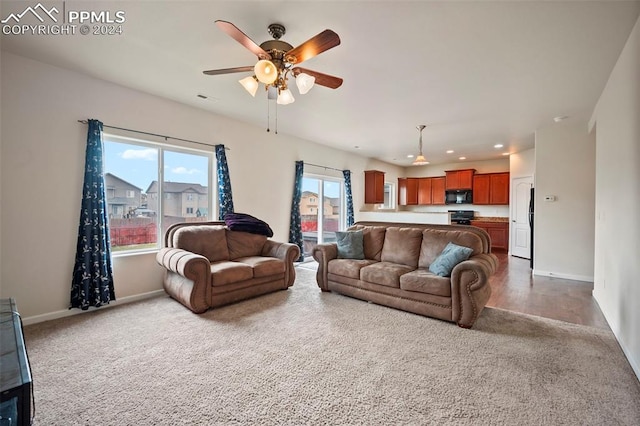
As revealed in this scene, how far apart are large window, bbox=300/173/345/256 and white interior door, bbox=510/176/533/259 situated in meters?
4.38

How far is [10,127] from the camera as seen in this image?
2859 millimetres

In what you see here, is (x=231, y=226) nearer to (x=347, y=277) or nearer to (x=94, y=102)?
(x=347, y=277)

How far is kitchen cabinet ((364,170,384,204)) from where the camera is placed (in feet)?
27.0

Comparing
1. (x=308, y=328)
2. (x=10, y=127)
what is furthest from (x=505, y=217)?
(x=10, y=127)

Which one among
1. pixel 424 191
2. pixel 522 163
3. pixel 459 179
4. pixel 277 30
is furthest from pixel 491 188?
pixel 277 30

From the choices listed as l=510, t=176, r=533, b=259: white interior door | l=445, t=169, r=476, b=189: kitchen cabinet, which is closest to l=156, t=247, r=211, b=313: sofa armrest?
l=510, t=176, r=533, b=259: white interior door

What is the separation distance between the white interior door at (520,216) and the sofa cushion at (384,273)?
16.8 feet

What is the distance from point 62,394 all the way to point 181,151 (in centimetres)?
326

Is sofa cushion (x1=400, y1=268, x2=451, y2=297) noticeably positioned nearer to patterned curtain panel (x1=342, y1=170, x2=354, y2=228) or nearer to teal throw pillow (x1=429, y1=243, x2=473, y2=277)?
teal throw pillow (x1=429, y1=243, x2=473, y2=277)

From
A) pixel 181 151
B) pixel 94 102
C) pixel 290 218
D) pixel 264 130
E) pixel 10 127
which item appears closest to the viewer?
pixel 10 127

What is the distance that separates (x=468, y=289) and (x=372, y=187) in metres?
5.50

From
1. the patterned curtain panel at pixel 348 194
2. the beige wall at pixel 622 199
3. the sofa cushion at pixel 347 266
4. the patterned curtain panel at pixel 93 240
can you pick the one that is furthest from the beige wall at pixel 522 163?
the patterned curtain panel at pixel 93 240

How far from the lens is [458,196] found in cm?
904

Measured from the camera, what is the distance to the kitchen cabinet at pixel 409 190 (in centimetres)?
1005
